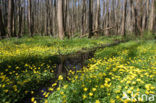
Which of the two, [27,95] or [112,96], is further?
[27,95]

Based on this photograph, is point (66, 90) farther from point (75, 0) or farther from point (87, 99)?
point (75, 0)

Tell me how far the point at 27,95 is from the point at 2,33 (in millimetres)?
10916

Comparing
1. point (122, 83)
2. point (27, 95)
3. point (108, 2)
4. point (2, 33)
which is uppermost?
Result: point (108, 2)

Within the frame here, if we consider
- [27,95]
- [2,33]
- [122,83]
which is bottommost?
[27,95]

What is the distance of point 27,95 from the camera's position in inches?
109

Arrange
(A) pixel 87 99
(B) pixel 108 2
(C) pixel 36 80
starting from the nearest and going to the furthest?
(A) pixel 87 99
(C) pixel 36 80
(B) pixel 108 2

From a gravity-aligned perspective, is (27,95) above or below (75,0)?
below

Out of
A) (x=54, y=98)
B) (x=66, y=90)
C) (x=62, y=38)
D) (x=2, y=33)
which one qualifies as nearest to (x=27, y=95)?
(x=54, y=98)

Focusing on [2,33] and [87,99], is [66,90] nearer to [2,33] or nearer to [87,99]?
[87,99]

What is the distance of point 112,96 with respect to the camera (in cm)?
222

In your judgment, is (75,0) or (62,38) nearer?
(62,38)

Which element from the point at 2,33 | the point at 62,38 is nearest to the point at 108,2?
the point at 62,38

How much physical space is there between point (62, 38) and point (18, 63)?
7286 mm

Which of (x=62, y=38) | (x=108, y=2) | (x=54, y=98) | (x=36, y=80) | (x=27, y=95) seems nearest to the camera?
(x=54, y=98)
